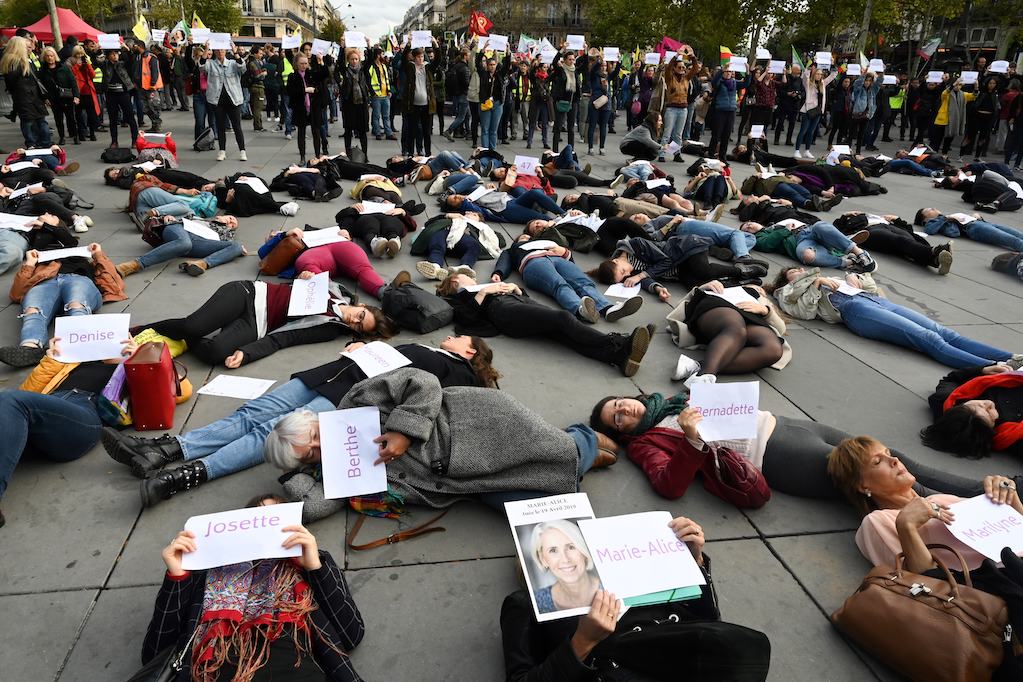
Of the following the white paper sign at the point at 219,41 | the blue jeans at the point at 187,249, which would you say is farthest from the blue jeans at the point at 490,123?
the blue jeans at the point at 187,249

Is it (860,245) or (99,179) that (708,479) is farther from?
(99,179)

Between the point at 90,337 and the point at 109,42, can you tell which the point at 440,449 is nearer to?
the point at 90,337

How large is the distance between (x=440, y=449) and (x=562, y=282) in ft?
10.7

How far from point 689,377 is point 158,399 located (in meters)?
3.63

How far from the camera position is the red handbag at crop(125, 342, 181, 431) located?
3850 mm

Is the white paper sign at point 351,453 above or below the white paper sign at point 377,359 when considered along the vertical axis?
below

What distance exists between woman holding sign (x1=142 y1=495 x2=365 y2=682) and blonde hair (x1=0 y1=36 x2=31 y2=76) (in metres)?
14.0

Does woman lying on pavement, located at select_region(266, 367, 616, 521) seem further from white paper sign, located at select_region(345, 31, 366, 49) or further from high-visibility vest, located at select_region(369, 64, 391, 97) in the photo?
high-visibility vest, located at select_region(369, 64, 391, 97)

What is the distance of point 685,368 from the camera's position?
191 inches

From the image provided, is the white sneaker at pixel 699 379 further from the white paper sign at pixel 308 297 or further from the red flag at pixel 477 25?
the red flag at pixel 477 25

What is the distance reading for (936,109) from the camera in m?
18.1

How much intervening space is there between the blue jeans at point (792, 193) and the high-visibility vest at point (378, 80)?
9.10 m

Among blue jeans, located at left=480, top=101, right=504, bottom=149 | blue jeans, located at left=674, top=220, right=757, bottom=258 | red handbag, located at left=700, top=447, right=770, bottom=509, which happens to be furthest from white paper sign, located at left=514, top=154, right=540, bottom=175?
red handbag, located at left=700, top=447, right=770, bottom=509

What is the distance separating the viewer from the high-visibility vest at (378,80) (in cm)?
1447
